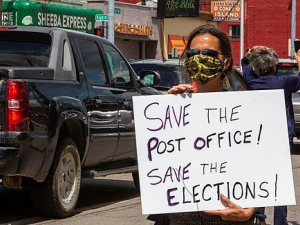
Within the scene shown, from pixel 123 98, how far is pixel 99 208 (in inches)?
51.9

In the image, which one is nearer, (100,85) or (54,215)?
(54,215)

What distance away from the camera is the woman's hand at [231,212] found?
3.43m

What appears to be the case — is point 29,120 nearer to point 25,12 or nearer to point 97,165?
point 97,165

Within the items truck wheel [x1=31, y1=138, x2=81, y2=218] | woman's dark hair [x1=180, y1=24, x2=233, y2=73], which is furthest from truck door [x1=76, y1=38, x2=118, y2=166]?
woman's dark hair [x1=180, y1=24, x2=233, y2=73]

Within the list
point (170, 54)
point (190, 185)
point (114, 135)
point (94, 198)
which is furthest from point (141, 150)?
point (170, 54)

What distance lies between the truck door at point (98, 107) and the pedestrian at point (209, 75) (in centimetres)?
482

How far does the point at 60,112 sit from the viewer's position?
777cm

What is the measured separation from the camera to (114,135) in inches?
352

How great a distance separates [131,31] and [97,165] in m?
26.2

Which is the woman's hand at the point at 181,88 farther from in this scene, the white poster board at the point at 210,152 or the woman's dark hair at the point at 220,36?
the woman's dark hair at the point at 220,36

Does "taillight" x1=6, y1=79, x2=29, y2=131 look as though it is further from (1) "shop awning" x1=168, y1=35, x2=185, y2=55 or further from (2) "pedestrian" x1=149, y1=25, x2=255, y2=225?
(1) "shop awning" x1=168, y1=35, x2=185, y2=55

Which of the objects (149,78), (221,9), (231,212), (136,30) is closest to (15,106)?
(149,78)

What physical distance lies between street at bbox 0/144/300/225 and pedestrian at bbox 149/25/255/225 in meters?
4.51

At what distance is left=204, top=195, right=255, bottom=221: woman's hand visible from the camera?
343 cm
